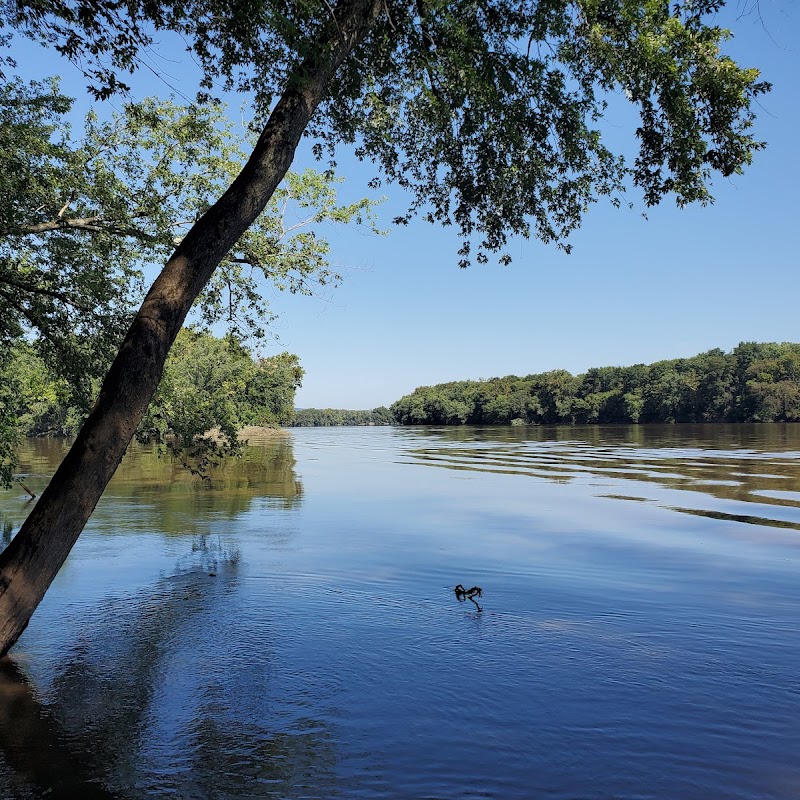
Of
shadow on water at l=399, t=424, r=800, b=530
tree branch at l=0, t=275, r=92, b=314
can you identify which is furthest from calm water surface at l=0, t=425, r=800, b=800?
tree branch at l=0, t=275, r=92, b=314

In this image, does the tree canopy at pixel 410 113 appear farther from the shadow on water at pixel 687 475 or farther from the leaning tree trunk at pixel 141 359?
the shadow on water at pixel 687 475

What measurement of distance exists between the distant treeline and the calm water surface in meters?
114

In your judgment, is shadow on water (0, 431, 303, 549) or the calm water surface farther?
shadow on water (0, 431, 303, 549)

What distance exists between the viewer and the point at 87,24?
595 centimetres

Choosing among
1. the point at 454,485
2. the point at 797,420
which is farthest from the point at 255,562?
the point at 797,420

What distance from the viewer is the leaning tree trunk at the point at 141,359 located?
5582 millimetres

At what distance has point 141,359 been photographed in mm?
5703

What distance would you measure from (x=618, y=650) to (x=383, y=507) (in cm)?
1347

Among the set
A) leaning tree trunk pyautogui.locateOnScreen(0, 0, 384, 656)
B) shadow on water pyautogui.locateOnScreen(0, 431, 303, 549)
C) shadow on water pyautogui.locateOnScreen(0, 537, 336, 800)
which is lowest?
shadow on water pyautogui.locateOnScreen(0, 431, 303, 549)

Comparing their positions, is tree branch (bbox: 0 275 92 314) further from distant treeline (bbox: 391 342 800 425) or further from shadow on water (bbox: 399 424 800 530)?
distant treeline (bbox: 391 342 800 425)

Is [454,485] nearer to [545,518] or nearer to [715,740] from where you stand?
[545,518]

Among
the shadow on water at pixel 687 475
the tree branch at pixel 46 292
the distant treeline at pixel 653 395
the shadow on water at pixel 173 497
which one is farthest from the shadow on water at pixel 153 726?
the distant treeline at pixel 653 395

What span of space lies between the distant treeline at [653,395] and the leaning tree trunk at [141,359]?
397ft

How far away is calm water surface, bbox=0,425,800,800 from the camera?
4.83 meters
